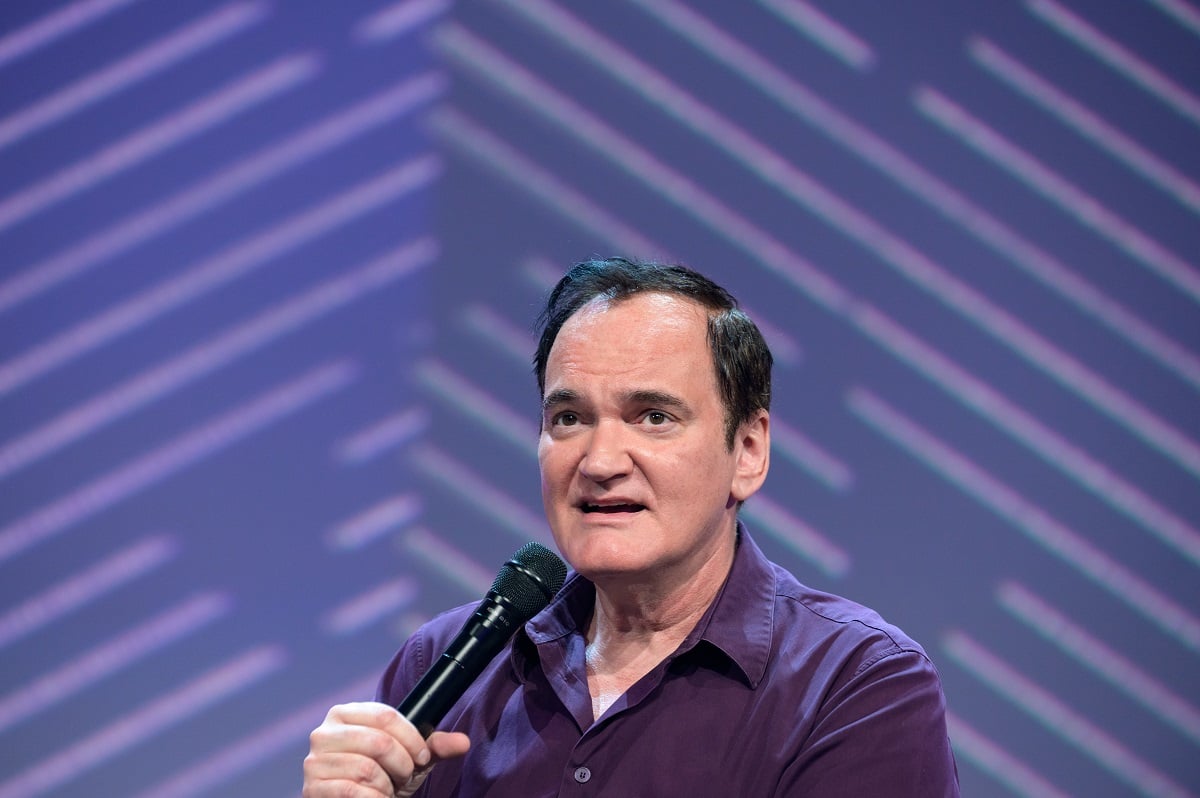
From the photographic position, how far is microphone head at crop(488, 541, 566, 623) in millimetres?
1464

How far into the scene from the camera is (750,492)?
1.74 metres

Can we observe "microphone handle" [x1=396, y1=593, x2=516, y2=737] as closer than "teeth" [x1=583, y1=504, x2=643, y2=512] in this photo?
Yes

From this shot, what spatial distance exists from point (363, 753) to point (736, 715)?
0.46m

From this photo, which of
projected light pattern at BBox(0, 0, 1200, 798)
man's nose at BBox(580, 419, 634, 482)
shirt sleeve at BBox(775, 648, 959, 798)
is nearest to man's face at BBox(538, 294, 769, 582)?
man's nose at BBox(580, 419, 634, 482)

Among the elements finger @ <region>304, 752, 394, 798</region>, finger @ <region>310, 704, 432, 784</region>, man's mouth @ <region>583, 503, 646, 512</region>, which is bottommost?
finger @ <region>304, 752, 394, 798</region>

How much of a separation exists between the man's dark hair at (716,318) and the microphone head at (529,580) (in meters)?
0.29

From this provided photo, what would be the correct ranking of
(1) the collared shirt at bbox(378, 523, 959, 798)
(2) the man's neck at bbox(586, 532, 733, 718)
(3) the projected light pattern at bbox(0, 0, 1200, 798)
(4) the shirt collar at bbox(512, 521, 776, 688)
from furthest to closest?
1. (3) the projected light pattern at bbox(0, 0, 1200, 798)
2. (2) the man's neck at bbox(586, 532, 733, 718)
3. (4) the shirt collar at bbox(512, 521, 776, 688)
4. (1) the collared shirt at bbox(378, 523, 959, 798)

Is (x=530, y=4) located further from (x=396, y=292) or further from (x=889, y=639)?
(x=889, y=639)

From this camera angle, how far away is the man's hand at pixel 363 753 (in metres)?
1.30

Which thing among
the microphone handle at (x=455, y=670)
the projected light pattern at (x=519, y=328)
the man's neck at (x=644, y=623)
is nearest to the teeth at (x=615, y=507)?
the man's neck at (x=644, y=623)

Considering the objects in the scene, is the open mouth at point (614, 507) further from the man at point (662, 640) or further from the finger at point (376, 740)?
the finger at point (376, 740)

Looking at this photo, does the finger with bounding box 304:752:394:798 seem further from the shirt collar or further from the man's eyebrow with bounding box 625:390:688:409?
the man's eyebrow with bounding box 625:390:688:409

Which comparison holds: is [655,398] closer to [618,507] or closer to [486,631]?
[618,507]

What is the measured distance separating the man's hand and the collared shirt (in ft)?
0.87
